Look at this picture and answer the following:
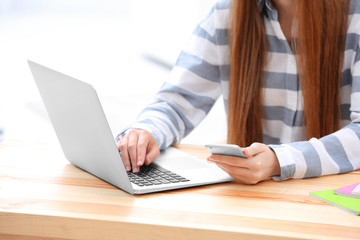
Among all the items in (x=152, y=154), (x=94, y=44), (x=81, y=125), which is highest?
(x=81, y=125)

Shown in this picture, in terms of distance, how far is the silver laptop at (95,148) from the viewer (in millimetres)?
947

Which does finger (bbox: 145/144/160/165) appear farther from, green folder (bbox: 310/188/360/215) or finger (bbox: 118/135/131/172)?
green folder (bbox: 310/188/360/215)

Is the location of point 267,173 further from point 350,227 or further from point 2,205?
point 2,205

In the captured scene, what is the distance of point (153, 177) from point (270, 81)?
56 cm

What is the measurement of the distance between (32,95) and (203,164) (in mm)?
3142

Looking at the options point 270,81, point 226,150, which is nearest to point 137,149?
point 226,150

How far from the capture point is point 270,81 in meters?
1.46

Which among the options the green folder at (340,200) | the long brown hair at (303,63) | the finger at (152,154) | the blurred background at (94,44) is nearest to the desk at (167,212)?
the green folder at (340,200)

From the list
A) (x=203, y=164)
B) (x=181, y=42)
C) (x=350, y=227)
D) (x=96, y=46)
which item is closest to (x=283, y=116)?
(x=203, y=164)

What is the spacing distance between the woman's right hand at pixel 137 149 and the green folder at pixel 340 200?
1.20 ft

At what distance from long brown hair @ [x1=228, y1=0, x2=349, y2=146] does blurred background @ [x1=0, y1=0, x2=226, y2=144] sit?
7.59 feet

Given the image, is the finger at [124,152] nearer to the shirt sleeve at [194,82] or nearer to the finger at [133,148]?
the finger at [133,148]

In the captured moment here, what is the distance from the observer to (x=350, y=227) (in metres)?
0.81

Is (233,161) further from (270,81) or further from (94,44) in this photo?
(94,44)
